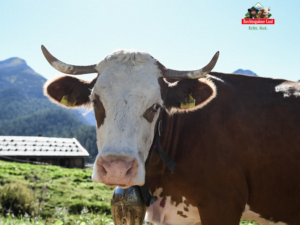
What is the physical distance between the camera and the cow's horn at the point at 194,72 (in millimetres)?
2852

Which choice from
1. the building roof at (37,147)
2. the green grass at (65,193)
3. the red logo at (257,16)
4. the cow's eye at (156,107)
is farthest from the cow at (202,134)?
the building roof at (37,147)

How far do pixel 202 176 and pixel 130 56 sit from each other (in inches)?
65.0

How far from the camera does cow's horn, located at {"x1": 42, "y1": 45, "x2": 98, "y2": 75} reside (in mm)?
3152

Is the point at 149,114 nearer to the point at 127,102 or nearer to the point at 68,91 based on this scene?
the point at 127,102

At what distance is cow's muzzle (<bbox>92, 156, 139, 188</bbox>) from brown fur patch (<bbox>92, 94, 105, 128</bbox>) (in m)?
0.60

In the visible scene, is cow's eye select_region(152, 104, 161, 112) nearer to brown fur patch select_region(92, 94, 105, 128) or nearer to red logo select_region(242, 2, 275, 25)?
brown fur patch select_region(92, 94, 105, 128)

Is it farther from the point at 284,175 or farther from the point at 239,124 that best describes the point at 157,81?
the point at 284,175

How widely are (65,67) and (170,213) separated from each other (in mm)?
2311

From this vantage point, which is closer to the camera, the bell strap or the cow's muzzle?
the cow's muzzle

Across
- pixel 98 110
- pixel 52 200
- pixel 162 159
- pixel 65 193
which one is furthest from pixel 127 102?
pixel 65 193

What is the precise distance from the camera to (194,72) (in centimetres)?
300

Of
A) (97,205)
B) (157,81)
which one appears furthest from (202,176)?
(97,205)

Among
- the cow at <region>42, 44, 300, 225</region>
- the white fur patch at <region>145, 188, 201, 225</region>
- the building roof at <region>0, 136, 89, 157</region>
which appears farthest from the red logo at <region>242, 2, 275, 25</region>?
the building roof at <region>0, 136, 89, 157</region>

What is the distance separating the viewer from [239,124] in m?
3.02
